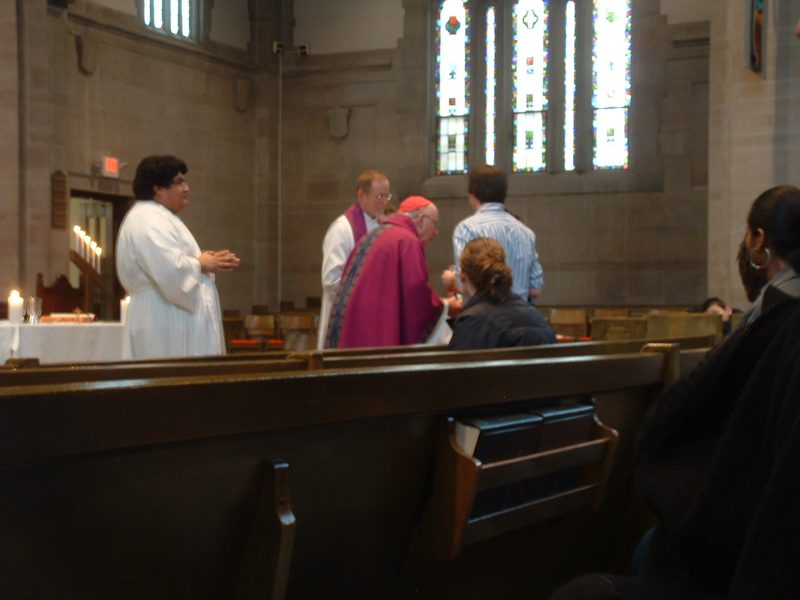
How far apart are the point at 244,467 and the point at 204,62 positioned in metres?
14.3

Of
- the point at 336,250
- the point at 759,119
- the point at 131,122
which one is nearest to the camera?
the point at 336,250

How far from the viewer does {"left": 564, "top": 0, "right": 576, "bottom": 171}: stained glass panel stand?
15344 mm

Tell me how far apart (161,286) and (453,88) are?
1156 cm

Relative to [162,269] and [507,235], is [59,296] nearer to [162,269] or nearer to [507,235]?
[162,269]

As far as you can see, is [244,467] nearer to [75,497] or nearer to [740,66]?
[75,497]

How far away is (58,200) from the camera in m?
12.7

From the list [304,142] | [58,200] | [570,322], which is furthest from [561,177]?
[58,200]

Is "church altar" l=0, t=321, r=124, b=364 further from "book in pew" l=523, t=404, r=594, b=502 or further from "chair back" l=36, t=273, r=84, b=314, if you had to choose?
"chair back" l=36, t=273, r=84, b=314

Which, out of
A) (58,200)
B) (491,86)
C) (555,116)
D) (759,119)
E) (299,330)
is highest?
(491,86)

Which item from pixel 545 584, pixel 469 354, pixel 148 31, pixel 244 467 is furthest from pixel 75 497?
pixel 148 31

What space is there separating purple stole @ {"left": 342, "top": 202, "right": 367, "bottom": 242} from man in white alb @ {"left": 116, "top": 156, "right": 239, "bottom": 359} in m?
0.82

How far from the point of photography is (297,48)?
657 inches

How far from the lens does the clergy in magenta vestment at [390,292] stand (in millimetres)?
4953

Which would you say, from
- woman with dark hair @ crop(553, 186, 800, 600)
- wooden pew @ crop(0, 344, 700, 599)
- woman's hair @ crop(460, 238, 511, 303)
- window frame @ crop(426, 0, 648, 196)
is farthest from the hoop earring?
window frame @ crop(426, 0, 648, 196)
